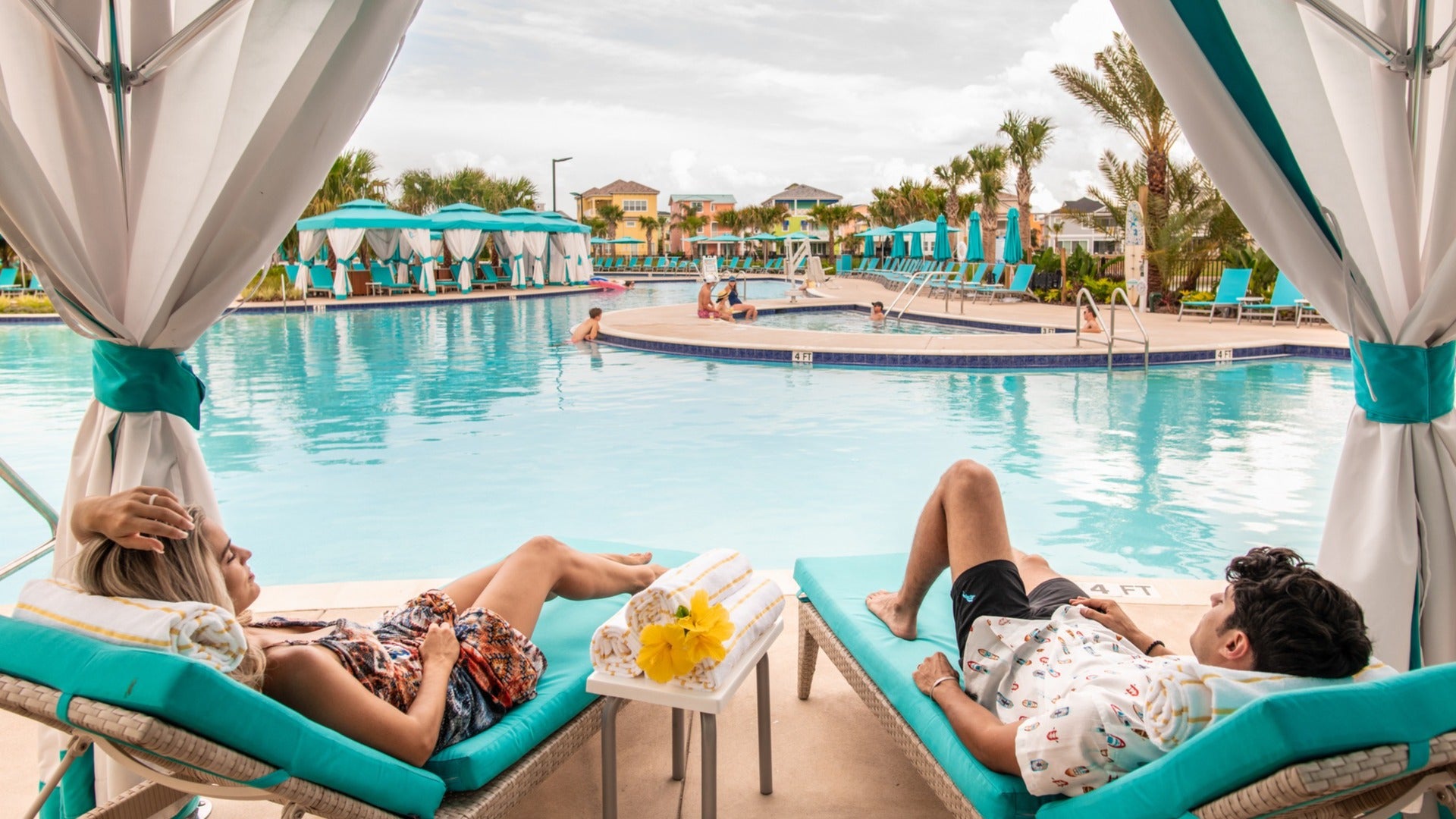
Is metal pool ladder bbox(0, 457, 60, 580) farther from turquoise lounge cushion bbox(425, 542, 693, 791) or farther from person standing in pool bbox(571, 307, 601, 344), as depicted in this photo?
person standing in pool bbox(571, 307, 601, 344)

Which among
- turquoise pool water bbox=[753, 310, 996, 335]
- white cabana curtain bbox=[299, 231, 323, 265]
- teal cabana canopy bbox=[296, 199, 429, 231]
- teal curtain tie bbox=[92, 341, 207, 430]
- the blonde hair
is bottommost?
the blonde hair

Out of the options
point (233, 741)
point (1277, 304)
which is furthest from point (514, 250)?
point (233, 741)

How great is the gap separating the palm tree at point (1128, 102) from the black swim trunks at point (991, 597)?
16.5 meters

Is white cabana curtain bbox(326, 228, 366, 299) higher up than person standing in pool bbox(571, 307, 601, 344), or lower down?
higher up

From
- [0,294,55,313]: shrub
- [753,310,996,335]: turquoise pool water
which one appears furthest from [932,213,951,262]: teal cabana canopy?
[0,294,55,313]: shrub

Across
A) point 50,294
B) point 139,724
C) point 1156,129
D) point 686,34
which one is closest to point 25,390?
point 50,294

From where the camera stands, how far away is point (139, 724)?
123 centimetres

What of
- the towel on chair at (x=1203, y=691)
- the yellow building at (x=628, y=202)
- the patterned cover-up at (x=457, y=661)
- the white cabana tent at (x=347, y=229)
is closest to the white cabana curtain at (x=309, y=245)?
the white cabana tent at (x=347, y=229)

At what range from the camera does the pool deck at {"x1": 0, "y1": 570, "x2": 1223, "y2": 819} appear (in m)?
2.15

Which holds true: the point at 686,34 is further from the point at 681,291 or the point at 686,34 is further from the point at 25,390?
the point at 25,390

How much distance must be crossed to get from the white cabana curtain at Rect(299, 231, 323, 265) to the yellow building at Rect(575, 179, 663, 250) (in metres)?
45.8

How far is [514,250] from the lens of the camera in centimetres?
2509

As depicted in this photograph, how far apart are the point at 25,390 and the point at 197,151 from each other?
865 cm

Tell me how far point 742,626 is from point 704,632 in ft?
0.81
